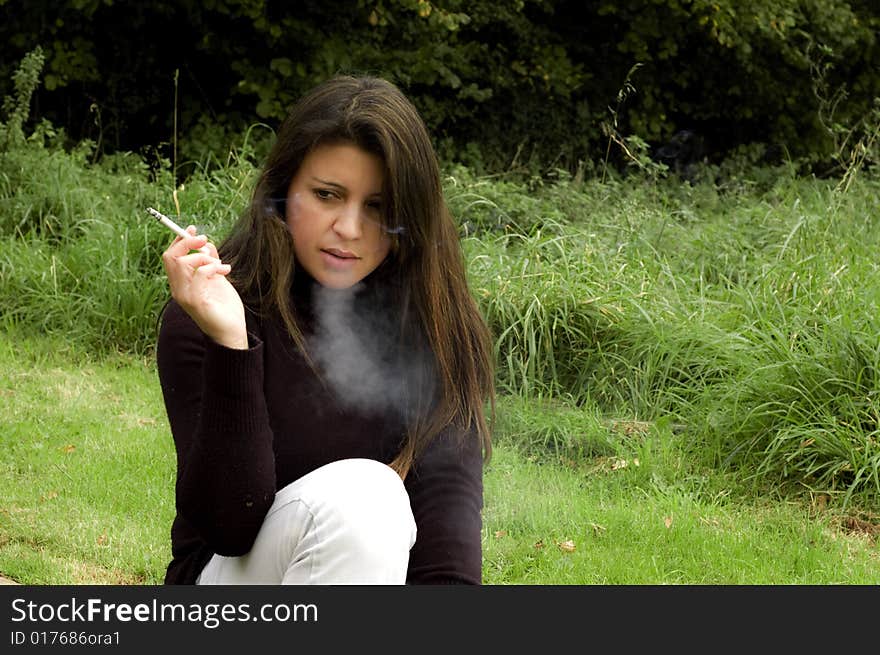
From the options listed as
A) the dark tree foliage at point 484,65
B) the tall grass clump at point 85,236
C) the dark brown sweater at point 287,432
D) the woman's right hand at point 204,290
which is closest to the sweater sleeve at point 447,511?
the dark brown sweater at point 287,432

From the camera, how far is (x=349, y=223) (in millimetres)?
2287

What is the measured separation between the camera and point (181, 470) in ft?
6.86

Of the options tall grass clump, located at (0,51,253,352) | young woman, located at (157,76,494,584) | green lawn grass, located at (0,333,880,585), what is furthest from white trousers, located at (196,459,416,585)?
tall grass clump, located at (0,51,253,352)

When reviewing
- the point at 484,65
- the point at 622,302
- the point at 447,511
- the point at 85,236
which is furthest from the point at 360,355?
the point at 484,65

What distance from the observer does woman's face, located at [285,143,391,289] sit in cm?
229

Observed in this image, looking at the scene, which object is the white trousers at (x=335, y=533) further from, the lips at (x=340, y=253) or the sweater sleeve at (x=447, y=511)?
the lips at (x=340, y=253)

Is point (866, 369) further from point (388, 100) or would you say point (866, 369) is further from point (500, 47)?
point (500, 47)

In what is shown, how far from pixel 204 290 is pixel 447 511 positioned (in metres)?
0.66

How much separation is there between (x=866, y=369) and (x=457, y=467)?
2349mm

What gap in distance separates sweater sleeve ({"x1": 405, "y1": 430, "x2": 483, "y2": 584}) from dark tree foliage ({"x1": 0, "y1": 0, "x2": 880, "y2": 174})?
17.9ft

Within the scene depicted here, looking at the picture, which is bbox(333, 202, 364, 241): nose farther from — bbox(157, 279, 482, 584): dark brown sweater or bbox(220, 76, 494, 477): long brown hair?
bbox(157, 279, 482, 584): dark brown sweater

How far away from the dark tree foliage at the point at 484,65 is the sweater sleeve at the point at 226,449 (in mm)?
5800

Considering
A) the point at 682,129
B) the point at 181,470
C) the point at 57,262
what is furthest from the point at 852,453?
the point at 682,129

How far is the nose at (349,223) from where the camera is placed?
2.29 m
